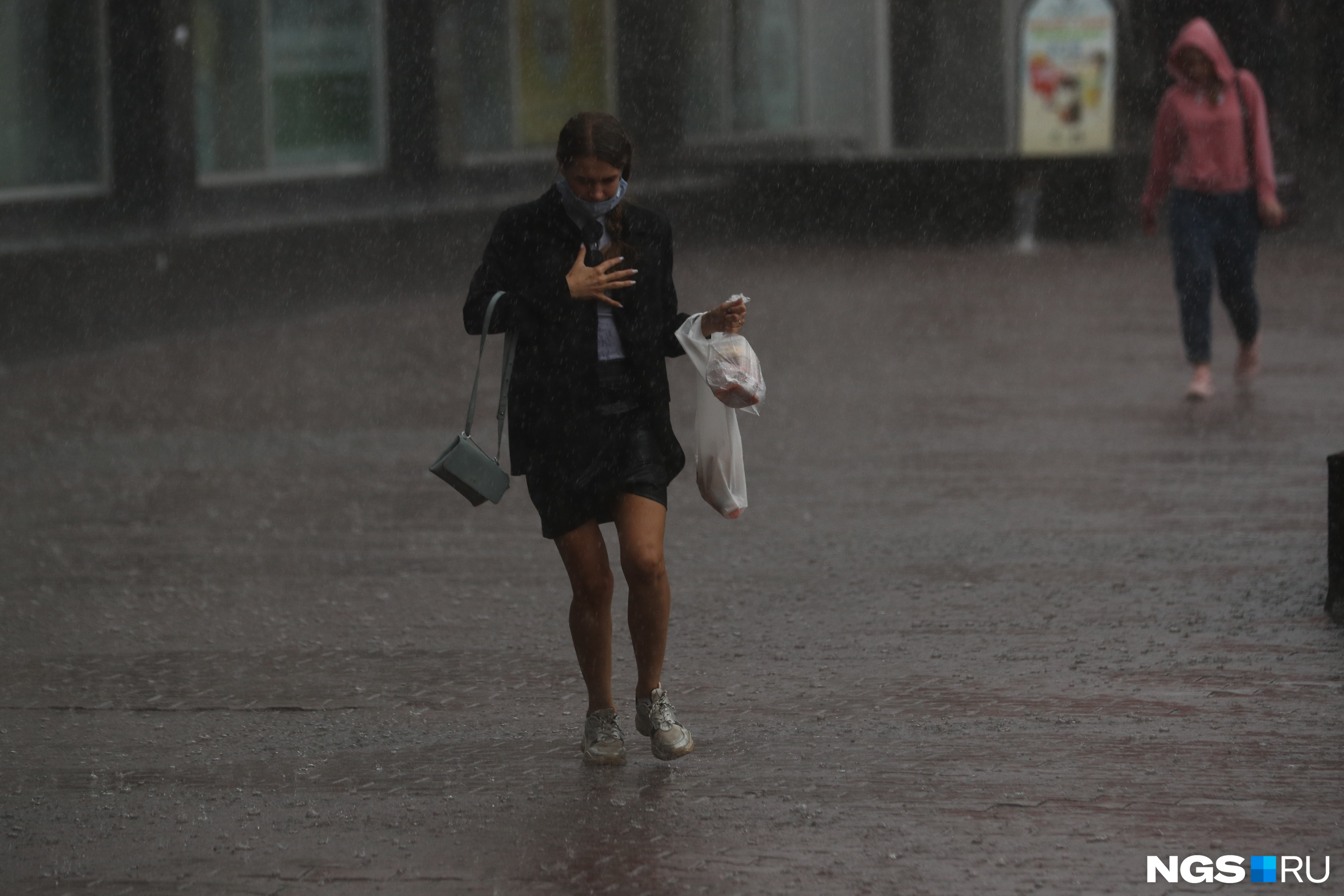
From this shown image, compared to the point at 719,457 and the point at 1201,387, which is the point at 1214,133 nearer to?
the point at 1201,387

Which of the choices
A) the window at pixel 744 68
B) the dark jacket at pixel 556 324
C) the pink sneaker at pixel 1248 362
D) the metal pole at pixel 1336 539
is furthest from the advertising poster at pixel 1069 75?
the dark jacket at pixel 556 324

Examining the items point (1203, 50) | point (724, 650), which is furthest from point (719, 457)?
point (1203, 50)

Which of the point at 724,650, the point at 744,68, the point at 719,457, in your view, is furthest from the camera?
the point at 744,68

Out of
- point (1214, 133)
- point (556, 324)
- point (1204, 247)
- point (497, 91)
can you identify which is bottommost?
point (1204, 247)

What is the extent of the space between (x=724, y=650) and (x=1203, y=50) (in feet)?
19.2

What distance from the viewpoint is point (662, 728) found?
200 inches

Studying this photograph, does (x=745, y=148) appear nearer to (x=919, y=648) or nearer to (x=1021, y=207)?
(x=1021, y=207)

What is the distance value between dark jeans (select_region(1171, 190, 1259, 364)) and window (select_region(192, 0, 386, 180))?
796cm

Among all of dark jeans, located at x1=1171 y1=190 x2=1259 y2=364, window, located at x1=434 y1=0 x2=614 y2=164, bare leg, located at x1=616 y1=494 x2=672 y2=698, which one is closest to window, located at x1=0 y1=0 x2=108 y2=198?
window, located at x1=434 y1=0 x2=614 y2=164

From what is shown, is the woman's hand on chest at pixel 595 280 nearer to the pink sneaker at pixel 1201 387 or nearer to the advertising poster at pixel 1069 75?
the pink sneaker at pixel 1201 387

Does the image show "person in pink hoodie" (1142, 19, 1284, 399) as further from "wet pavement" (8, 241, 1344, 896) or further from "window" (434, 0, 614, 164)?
"window" (434, 0, 614, 164)

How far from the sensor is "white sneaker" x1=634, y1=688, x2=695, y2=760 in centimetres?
506

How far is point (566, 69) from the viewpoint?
2086cm

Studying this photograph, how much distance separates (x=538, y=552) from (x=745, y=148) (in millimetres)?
16706
